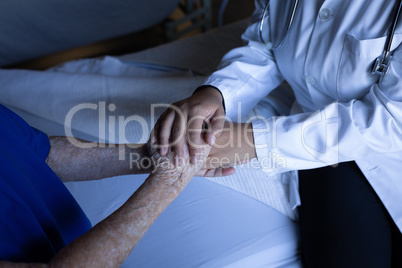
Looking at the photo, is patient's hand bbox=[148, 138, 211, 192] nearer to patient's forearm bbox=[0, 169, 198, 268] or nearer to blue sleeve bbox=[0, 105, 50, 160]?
patient's forearm bbox=[0, 169, 198, 268]

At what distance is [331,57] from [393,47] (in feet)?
0.46

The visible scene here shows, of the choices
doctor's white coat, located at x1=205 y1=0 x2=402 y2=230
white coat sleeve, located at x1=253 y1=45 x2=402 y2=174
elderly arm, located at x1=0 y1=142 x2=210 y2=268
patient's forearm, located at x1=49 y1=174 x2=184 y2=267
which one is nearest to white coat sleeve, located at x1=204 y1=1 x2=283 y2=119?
doctor's white coat, located at x1=205 y1=0 x2=402 y2=230

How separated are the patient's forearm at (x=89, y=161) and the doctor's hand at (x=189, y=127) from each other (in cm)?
10

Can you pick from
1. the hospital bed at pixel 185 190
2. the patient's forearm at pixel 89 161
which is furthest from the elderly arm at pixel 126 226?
the hospital bed at pixel 185 190

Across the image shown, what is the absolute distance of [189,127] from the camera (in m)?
0.95

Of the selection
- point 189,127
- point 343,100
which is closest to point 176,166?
point 189,127

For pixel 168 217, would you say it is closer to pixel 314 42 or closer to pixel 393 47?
pixel 314 42

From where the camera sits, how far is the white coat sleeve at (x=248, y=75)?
3.56 feet

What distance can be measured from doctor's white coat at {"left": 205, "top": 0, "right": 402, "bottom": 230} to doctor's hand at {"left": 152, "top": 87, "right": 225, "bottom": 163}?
0.36 feet

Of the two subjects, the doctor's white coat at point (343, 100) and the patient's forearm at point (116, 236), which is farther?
the doctor's white coat at point (343, 100)

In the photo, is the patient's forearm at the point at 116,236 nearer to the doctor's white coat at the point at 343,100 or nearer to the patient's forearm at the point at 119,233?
the patient's forearm at the point at 119,233

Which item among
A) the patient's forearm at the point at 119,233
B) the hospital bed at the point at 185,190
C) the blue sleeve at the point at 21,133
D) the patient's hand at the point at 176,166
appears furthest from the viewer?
the hospital bed at the point at 185,190

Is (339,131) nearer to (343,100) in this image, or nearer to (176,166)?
(343,100)

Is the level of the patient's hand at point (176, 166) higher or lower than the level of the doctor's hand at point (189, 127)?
lower
